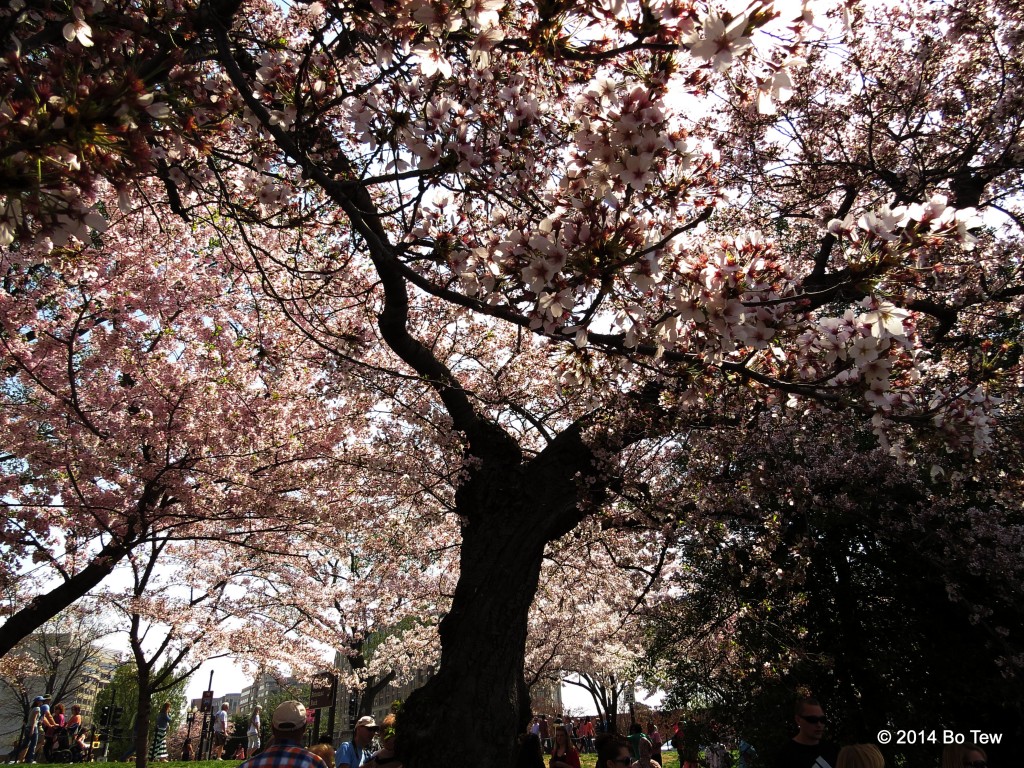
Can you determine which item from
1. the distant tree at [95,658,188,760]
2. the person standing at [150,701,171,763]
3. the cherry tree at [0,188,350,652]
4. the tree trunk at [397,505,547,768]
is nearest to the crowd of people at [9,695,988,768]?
the tree trunk at [397,505,547,768]

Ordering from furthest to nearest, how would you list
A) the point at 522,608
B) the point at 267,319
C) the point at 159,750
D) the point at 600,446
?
the point at 159,750, the point at 267,319, the point at 600,446, the point at 522,608

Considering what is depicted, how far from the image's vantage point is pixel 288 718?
11.8 feet

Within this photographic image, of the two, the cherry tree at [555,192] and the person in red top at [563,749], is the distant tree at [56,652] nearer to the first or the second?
the person in red top at [563,749]

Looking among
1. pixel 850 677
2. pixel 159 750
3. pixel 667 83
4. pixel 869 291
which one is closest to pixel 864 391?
pixel 869 291

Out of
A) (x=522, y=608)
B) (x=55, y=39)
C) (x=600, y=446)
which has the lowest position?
(x=522, y=608)

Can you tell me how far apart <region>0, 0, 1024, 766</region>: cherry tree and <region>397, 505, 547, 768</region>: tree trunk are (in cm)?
2

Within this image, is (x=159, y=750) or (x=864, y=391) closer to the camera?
(x=864, y=391)

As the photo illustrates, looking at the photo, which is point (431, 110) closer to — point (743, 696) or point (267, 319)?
point (267, 319)

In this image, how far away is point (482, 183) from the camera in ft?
9.87

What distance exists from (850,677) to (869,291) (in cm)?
914

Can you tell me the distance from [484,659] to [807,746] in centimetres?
213

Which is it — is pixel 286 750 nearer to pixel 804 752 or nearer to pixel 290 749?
pixel 290 749

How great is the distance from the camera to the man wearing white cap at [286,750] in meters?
3.19

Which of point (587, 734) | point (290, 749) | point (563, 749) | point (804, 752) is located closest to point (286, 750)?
point (290, 749)
